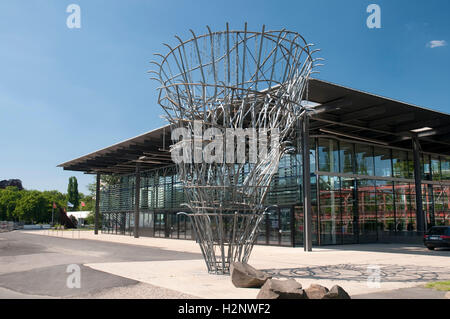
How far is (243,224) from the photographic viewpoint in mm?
9484

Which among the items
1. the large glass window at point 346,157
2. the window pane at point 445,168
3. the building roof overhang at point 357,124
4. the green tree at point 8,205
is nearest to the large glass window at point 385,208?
the large glass window at point 346,157

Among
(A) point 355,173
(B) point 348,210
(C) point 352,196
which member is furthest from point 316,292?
(A) point 355,173

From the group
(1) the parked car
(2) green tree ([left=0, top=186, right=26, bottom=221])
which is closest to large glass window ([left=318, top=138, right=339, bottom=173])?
(1) the parked car

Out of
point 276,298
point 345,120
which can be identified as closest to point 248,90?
point 276,298

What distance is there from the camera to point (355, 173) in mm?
23078

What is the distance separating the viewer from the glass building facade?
2123 cm

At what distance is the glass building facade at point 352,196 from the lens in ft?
69.7

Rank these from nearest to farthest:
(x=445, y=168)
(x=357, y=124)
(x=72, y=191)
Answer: (x=357, y=124), (x=445, y=168), (x=72, y=191)

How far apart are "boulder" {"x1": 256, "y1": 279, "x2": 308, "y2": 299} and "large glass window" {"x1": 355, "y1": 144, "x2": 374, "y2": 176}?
60.3 feet

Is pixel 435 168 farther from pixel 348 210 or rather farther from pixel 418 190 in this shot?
pixel 348 210

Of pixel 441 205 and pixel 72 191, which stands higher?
pixel 72 191

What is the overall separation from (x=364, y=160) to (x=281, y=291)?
771 inches

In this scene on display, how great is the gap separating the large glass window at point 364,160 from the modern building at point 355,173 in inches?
2.4
